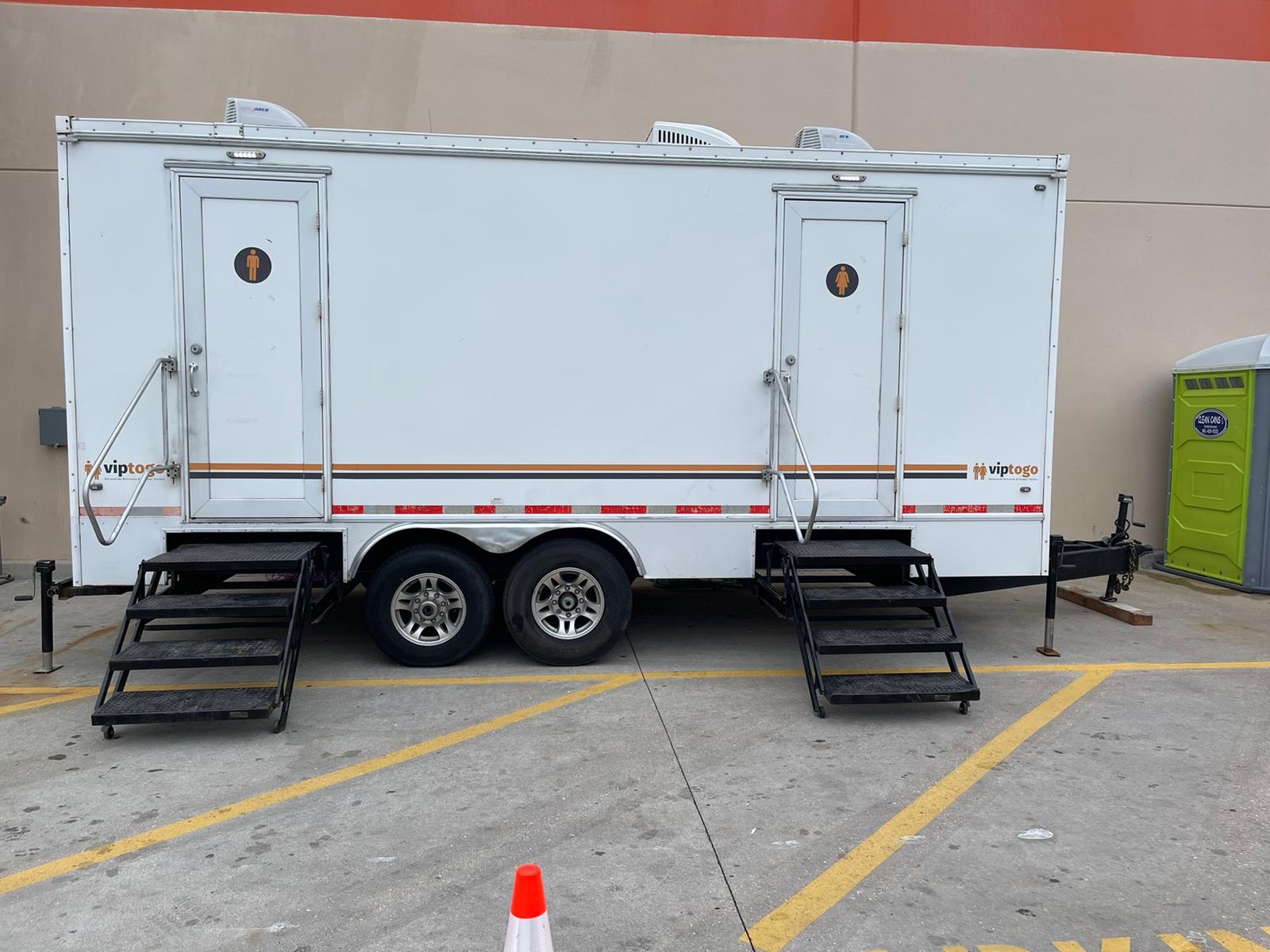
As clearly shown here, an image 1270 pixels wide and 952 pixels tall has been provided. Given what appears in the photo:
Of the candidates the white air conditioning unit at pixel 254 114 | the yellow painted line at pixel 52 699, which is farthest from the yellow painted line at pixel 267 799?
the white air conditioning unit at pixel 254 114

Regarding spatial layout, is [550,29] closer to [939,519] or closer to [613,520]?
[613,520]

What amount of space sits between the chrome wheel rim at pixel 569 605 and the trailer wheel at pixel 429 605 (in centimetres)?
37

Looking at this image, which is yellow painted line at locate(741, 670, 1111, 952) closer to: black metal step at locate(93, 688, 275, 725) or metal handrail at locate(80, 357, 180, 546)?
black metal step at locate(93, 688, 275, 725)

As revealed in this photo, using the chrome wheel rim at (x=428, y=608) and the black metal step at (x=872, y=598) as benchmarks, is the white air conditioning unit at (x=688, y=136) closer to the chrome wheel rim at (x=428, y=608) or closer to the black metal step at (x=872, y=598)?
the black metal step at (x=872, y=598)

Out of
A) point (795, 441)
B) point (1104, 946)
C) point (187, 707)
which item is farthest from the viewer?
point (795, 441)

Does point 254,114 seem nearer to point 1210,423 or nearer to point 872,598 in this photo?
point 872,598

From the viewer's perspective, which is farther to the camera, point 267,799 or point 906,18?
point 906,18

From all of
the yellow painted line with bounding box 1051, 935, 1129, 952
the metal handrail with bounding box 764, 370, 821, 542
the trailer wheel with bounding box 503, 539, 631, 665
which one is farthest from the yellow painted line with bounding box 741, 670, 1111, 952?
the trailer wheel with bounding box 503, 539, 631, 665

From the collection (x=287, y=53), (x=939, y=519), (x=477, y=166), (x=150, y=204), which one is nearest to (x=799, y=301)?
(x=939, y=519)

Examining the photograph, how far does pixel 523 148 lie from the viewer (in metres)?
5.99

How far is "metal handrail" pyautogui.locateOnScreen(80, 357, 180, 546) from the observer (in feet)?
17.9

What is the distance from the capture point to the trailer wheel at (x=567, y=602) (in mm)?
6203

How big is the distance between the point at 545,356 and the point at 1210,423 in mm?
7492

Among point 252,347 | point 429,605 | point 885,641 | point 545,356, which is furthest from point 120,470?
point 885,641
